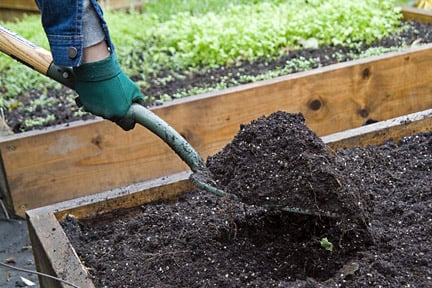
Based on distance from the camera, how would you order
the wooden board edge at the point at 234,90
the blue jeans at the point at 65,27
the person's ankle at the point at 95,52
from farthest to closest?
the wooden board edge at the point at 234,90, the person's ankle at the point at 95,52, the blue jeans at the point at 65,27

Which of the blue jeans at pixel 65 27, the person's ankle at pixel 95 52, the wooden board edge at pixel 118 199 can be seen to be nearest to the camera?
the blue jeans at pixel 65 27

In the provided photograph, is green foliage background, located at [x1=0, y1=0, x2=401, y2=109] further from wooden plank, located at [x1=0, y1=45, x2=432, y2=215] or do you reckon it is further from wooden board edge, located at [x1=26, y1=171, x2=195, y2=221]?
wooden board edge, located at [x1=26, y1=171, x2=195, y2=221]

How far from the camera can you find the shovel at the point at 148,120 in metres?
2.43

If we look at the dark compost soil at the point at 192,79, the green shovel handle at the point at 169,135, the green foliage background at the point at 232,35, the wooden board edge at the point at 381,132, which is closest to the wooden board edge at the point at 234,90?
the dark compost soil at the point at 192,79

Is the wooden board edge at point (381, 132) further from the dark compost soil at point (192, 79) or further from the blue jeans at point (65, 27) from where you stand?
the dark compost soil at point (192, 79)

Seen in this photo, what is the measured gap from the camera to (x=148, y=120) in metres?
2.53

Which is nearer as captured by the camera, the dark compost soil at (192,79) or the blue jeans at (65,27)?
the blue jeans at (65,27)

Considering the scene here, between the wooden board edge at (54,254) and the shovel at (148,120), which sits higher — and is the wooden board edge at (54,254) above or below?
below

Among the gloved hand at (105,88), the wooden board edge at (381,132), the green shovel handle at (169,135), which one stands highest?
the gloved hand at (105,88)

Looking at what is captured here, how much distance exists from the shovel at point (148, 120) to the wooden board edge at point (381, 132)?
0.80m

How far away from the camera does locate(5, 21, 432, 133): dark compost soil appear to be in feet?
14.1

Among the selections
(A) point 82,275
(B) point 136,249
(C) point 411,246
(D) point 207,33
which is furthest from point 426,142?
(D) point 207,33

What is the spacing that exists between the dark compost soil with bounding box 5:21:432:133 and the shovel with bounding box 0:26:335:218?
1.40m

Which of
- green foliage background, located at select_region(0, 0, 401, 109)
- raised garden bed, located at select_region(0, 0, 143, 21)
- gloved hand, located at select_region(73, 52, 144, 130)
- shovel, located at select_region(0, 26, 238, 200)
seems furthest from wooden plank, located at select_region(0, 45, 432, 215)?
raised garden bed, located at select_region(0, 0, 143, 21)
